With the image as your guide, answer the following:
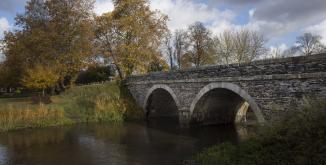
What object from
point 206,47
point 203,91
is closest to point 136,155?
point 203,91

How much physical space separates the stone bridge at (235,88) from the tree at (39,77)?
251 inches

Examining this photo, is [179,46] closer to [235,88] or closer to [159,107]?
[159,107]

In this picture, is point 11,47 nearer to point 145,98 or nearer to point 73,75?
point 73,75

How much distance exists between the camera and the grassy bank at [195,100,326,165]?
25.7ft

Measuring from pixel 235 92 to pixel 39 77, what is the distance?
15.5 metres

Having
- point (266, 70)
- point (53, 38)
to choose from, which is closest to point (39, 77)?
point (53, 38)

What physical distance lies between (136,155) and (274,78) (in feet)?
20.5

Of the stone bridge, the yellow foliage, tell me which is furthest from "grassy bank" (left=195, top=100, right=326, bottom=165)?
the yellow foliage

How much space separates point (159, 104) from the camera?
27375 mm

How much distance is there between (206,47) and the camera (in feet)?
123

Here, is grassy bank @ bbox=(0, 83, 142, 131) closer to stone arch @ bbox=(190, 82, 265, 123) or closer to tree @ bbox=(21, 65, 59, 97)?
tree @ bbox=(21, 65, 59, 97)

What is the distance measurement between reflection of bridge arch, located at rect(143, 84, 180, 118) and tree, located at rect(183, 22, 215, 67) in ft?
35.1

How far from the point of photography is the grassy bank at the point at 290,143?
25.7 ft

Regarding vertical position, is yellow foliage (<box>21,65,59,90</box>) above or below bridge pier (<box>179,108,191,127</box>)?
above
